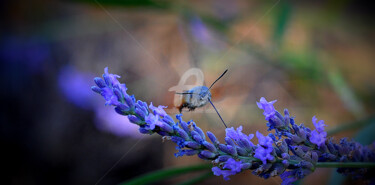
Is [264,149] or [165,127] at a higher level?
[165,127]

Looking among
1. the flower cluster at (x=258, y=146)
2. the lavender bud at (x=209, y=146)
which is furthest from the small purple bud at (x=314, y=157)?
the lavender bud at (x=209, y=146)

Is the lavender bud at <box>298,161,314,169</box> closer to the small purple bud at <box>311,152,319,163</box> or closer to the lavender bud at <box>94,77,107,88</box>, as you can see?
the small purple bud at <box>311,152,319,163</box>

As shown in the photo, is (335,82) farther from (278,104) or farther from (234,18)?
(234,18)

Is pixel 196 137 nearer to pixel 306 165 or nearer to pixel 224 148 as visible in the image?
pixel 224 148

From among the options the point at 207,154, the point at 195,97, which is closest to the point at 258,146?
the point at 207,154

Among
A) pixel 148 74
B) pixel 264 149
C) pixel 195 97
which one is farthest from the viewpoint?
pixel 148 74

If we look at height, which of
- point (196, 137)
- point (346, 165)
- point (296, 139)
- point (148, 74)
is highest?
point (148, 74)
